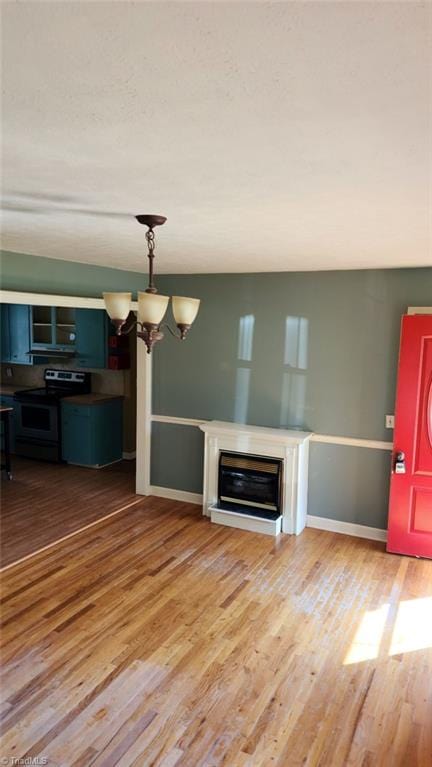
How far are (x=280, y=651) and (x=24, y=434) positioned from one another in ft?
16.3

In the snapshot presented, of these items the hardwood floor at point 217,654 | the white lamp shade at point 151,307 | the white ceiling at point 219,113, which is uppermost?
the white ceiling at point 219,113

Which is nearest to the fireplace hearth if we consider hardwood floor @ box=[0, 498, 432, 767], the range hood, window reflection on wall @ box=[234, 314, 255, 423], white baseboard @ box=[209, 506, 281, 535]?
white baseboard @ box=[209, 506, 281, 535]

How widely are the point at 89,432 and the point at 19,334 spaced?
1839 millimetres

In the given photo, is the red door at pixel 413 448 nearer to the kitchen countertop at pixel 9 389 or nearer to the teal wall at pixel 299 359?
the teal wall at pixel 299 359

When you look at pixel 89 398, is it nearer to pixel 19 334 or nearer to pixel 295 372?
pixel 19 334

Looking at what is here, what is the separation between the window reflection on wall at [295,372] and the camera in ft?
15.3

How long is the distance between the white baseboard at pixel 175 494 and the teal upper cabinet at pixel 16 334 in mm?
2873

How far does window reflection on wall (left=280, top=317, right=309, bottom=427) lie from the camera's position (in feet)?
15.3

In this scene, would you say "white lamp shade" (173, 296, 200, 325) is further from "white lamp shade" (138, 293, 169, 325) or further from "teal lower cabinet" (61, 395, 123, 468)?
"teal lower cabinet" (61, 395, 123, 468)

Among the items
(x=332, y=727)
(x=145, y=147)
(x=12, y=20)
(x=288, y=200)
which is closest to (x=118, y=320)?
(x=288, y=200)

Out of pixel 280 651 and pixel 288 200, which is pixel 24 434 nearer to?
pixel 280 651

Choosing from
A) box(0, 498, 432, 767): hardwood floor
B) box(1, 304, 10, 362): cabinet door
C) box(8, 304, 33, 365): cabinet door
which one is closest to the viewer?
box(0, 498, 432, 767): hardwood floor

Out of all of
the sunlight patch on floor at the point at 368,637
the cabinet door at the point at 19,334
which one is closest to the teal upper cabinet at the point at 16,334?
the cabinet door at the point at 19,334

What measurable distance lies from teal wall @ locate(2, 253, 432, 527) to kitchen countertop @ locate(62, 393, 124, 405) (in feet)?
5.13
